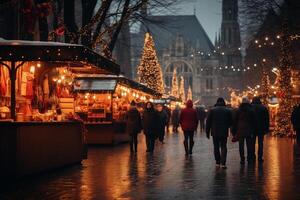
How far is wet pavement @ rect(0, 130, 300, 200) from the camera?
11406mm

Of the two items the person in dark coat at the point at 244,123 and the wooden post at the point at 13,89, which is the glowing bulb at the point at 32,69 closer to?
the wooden post at the point at 13,89

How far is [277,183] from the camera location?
1310 centimetres

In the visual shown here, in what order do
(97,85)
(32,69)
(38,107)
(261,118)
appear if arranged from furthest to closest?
(97,85), (261,118), (38,107), (32,69)

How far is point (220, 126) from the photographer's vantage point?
1698cm

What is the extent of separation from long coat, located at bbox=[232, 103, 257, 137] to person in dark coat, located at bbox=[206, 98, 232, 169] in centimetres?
130

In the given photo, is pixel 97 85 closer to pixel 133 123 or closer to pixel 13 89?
pixel 133 123

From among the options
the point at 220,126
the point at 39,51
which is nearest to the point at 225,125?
the point at 220,126

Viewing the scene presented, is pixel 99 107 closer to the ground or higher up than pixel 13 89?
closer to the ground

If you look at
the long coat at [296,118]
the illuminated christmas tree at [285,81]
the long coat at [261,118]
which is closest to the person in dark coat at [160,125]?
the long coat at [296,118]

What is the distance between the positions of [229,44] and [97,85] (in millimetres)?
134864

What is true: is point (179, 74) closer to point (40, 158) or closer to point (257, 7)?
point (257, 7)

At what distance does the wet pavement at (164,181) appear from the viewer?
37.4 feet

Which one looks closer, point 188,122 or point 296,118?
point 188,122

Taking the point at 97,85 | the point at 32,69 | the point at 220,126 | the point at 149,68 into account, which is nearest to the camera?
the point at 220,126
